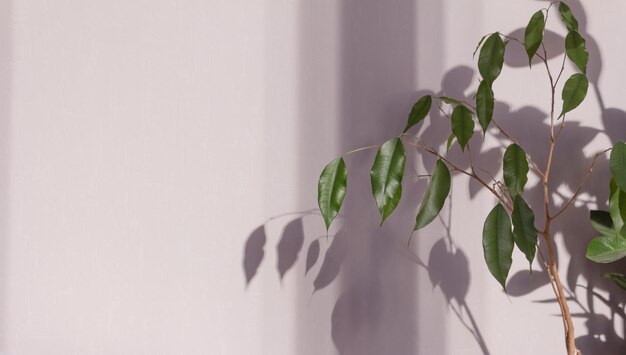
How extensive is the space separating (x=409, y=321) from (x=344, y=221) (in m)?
0.27

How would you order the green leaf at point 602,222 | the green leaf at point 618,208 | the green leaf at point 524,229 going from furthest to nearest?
1. the green leaf at point 602,222
2. the green leaf at point 618,208
3. the green leaf at point 524,229

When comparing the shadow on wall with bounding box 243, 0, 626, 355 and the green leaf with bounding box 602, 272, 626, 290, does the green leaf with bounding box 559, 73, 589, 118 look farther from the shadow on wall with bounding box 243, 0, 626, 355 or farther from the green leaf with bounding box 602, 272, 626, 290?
the green leaf with bounding box 602, 272, 626, 290

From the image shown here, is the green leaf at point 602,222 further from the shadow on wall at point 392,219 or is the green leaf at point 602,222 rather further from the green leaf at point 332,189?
the green leaf at point 332,189

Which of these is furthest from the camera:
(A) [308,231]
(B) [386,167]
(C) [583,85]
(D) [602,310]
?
(D) [602,310]

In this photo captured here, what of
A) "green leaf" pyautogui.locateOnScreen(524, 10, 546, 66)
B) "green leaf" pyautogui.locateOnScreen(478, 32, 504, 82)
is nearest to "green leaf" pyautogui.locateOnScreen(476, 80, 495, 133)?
"green leaf" pyautogui.locateOnScreen(478, 32, 504, 82)

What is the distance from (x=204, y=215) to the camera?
124 cm

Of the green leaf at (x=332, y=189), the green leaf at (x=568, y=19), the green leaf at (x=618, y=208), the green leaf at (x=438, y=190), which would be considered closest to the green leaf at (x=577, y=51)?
the green leaf at (x=568, y=19)

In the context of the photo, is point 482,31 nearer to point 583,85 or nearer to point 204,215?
point 583,85

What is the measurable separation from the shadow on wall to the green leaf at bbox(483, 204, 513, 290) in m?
0.27

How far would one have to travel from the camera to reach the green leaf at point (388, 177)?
1.04 meters

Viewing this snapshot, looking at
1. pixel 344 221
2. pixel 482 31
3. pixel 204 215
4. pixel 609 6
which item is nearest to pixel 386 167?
pixel 344 221

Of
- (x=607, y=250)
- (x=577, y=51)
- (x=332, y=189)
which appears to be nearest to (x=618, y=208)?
(x=607, y=250)

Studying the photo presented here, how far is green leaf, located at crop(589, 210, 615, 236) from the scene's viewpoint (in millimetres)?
1268

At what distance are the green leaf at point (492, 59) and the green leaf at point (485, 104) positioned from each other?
0.02 meters
